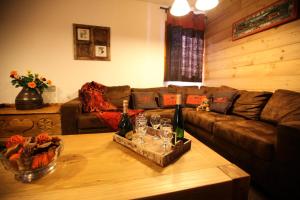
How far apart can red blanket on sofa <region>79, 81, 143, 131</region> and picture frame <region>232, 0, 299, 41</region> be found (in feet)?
6.92

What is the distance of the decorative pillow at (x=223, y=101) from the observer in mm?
2203

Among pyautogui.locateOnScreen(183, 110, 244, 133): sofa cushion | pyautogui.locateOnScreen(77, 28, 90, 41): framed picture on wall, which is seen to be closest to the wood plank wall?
pyautogui.locateOnScreen(183, 110, 244, 133): sofa cushion

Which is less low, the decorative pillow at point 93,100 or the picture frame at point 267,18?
the picture frame at point 267,18

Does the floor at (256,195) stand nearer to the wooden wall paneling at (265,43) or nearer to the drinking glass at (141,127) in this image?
the drinking glass at (141,127)

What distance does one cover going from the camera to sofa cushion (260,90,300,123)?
1479 mm

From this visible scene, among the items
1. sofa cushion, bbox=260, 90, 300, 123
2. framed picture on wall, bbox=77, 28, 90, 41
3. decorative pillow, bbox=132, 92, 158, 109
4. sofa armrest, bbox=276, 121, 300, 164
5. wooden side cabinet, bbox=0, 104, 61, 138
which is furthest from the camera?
framed picture on wall, bbox=77, 28, 90, 41

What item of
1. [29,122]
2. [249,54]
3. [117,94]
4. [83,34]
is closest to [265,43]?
[249,54]

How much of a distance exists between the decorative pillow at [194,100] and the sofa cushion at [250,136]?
954 mm

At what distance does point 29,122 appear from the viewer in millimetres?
2006

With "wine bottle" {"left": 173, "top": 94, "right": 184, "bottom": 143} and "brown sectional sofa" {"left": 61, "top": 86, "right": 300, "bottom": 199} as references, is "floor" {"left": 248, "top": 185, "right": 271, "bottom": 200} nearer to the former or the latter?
"brown sectional sofa" {"left": 61, "top": 86, "right": 300, "bottom": 199}

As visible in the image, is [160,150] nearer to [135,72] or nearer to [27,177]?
[27,177]

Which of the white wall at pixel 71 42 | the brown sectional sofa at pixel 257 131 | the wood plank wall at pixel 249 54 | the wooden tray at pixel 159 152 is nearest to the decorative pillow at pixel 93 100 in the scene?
the brown sectional sofa at pixel 257 131

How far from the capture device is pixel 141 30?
10.0ft

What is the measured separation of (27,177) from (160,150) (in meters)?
0.64
